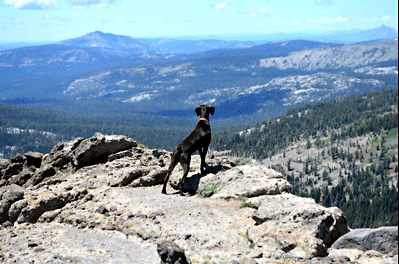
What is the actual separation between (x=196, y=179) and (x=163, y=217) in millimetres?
4685

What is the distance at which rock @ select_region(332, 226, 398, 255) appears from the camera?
35.9 ft

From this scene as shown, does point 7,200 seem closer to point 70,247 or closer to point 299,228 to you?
point 70,247

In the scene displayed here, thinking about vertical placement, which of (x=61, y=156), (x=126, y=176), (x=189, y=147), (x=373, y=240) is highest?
(x=189, y=147)

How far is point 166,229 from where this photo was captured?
13695mm

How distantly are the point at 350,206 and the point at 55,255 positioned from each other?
211561 mm

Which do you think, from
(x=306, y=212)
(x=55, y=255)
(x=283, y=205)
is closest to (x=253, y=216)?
(x=283, y=205)

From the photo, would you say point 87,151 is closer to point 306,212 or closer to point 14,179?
point 14,179

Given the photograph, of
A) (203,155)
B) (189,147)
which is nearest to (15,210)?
(189,147)

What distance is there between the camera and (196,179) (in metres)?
19.1

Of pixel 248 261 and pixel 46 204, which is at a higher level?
pixel 46 204

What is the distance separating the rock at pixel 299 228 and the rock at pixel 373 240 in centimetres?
67

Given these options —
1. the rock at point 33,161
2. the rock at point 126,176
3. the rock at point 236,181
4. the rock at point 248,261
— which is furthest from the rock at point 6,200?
the rock at point 248,261

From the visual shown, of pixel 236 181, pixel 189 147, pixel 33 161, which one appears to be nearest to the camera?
pixel 189 147

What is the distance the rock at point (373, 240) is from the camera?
1093 cm
